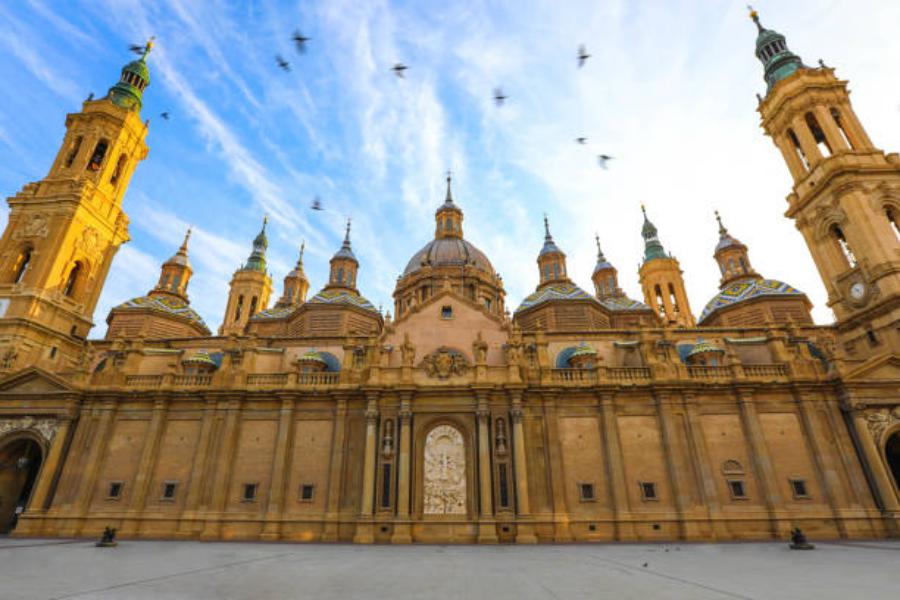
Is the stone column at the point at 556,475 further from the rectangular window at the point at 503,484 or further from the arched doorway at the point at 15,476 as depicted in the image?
→ the arched doorway at the point at 15,476

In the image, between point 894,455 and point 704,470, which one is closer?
point 704,470

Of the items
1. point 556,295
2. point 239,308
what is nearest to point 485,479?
point 556,295

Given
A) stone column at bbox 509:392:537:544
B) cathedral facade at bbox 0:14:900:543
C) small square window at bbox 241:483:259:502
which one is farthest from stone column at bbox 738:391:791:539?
small square window at bbox 241:483:259:502

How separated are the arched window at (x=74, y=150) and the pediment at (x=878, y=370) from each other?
58.6 meters

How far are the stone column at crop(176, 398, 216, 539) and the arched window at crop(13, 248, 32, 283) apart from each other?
2098cm

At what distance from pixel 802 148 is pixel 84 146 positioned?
60597 mm

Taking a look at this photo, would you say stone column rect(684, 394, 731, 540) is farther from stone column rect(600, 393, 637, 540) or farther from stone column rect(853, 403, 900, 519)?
stone column rect(853, 403, 900, 519)

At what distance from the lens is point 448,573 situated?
12.6 m

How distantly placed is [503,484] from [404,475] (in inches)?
210

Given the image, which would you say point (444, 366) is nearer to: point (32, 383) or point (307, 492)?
point (307, 492)

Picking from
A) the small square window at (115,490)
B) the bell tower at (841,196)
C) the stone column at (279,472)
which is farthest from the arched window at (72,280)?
the bell tower at (841,196)

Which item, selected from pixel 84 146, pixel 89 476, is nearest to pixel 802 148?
pixel 89 476

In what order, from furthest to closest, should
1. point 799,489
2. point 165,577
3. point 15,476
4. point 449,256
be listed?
point 449,256 → point 15,476 → point 799,489 → point 165,577

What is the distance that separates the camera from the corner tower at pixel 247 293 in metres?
58.9
